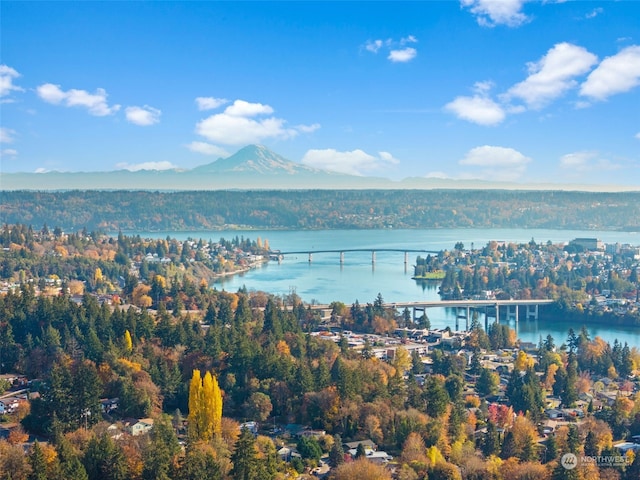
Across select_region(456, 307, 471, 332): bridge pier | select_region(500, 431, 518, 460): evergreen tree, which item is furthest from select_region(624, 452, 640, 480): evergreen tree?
select_region(456, 307, 471, 332): bridge pier

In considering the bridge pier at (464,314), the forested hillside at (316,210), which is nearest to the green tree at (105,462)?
the bridge pier at (464,314)

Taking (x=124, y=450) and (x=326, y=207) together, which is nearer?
(x=124, y=450)

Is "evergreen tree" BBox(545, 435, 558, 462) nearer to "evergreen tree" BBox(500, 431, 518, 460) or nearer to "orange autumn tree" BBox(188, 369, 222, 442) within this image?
"evergreen tree" BBox(500, 431, 518, 460)

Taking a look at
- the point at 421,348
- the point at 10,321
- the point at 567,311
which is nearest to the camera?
the point at 10,321

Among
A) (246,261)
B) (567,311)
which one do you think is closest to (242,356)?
(567,311)

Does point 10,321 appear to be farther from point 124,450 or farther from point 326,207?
point 326,207

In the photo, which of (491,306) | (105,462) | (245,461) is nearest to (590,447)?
(245,461)

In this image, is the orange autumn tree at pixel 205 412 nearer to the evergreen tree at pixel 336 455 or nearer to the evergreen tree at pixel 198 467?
the evergreen tree at pixel 198 467
